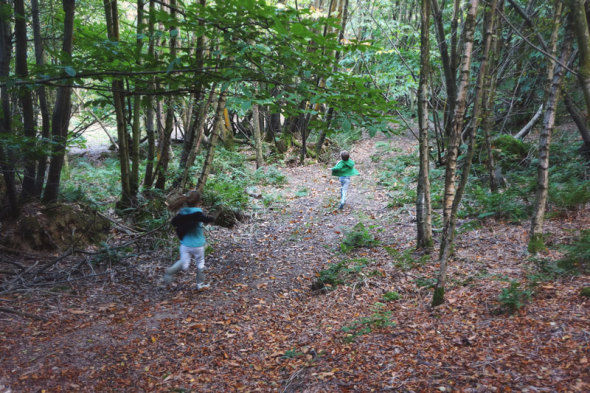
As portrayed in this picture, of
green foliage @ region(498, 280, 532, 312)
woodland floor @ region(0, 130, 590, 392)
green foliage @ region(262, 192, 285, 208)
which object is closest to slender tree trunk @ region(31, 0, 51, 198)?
Result: woodland floor @ region(0, 130, 590, 392)

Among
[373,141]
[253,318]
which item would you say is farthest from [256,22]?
[373,141]

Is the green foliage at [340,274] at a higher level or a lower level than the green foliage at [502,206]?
lower

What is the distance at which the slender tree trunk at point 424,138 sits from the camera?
5.61 metres

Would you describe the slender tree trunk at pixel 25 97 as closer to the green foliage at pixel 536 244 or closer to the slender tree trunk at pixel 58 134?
the slender tree trunk at pixel 58 134

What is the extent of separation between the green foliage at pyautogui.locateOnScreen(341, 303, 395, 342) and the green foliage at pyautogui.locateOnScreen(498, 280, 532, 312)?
1277mm

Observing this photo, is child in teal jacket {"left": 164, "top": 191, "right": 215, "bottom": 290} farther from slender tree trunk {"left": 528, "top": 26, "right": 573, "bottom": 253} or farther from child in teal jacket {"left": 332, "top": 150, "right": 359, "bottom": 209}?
child in teal jacket {"left": 332, "top": 150, "right": 359, "bottom": 209}

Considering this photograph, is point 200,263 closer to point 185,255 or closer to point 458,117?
point 185,255

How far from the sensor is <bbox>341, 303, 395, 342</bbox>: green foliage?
4.21 metres

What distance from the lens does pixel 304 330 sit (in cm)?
468

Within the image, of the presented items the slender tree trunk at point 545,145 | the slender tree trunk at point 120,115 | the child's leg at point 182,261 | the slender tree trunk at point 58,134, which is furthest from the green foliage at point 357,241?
the slender tree trunk at point 58,134

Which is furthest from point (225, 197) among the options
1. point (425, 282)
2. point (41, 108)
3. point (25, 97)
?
point (425, 282)

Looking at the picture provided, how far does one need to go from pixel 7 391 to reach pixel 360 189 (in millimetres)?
10772

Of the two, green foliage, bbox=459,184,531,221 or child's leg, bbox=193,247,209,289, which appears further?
green foliage, bbox=459,184,531,221

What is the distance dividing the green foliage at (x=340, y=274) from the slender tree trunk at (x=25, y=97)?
4.80 metres
